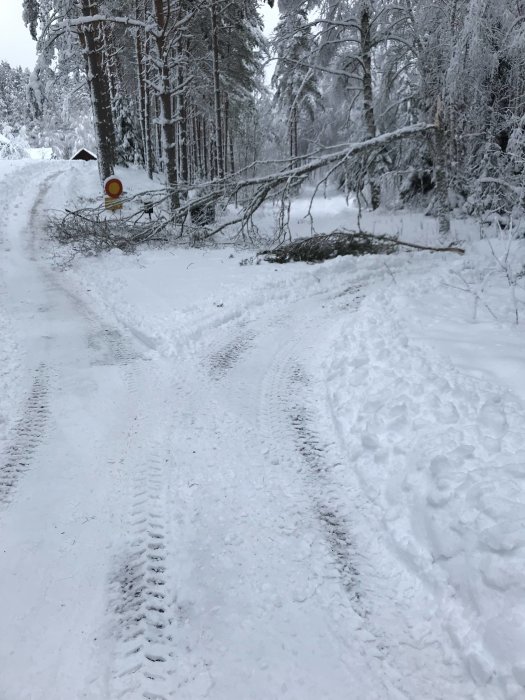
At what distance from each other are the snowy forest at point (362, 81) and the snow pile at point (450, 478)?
589 cm

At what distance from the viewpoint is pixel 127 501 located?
3.13 meters

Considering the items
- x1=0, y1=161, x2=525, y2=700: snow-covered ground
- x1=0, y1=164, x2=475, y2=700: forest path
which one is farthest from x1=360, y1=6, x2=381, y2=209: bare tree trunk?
x1=0, y1=164, x2=475, y2=700: forest path

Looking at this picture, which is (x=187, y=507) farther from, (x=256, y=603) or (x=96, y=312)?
(x=96, y=312)

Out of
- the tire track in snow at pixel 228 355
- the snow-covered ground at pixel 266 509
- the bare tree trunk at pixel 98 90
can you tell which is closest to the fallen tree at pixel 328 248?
the snow-covered ground at pixel 266 509

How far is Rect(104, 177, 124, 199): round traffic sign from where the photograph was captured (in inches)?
479

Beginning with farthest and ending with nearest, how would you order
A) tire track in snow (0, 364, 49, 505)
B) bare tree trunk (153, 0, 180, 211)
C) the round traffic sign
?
bare tree trunk (153, 0, 180, 211) → the round traffic sign → tire track in snow (0, 364, 49, 505)

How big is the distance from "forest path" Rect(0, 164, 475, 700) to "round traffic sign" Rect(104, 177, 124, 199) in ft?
28.4

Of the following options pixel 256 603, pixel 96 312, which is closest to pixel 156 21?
pixel 96 312

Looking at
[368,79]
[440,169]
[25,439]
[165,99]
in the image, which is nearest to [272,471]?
[25,439]

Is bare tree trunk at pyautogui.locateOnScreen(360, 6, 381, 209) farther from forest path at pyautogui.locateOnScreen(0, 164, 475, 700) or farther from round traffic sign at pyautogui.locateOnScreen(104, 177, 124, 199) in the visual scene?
forest path at pyautogui.locateOnScreen(0, 164, 475, 700)

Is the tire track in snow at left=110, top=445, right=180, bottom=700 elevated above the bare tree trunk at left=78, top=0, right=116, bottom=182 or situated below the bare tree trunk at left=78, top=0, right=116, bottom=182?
below

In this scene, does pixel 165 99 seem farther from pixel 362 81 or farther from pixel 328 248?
pixel 362 81

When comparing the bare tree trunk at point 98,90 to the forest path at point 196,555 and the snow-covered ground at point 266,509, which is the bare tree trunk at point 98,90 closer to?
the snow-covered ground at point 266,509

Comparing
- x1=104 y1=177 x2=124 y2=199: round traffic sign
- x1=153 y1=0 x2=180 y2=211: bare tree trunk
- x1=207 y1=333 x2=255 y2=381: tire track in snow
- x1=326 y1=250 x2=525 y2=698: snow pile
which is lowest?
x1=326 y1=250 x2=525 y2=698: snow pile
